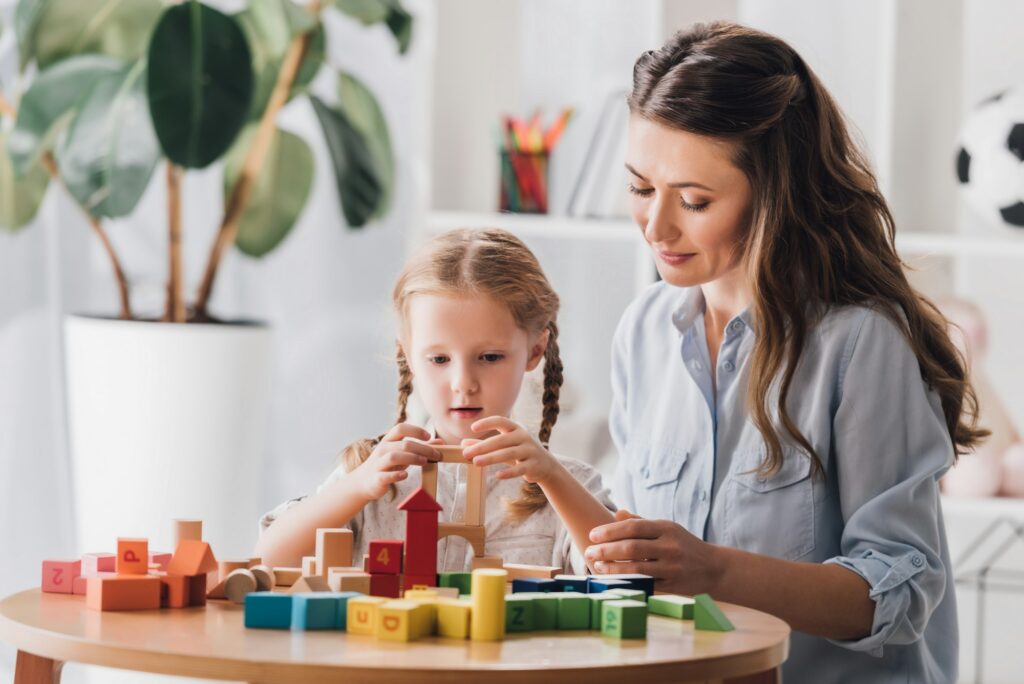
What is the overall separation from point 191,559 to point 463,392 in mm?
406

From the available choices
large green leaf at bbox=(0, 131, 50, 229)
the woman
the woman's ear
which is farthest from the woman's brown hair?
large green leaf at bbox=(0, 131, 50, 229)

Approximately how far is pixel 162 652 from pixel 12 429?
2.13 metres

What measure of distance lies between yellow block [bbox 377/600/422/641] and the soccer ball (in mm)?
1909

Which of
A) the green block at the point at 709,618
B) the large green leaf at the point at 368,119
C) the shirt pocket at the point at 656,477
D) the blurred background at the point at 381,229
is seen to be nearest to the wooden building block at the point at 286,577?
the green block at the point at 709,618

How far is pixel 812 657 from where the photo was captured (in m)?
1.52

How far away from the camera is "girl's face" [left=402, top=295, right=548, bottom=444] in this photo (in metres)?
1.49

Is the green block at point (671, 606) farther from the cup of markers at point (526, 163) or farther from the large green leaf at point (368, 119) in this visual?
the large green leaf at point (368, 119)

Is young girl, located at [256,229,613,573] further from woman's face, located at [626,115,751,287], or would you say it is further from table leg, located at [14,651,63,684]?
table leg, located at [14,651,63,684]

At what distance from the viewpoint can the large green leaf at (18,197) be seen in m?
2.75

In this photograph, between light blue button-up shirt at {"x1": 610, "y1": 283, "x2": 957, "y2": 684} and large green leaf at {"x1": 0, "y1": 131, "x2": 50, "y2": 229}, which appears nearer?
light blue button-up shirt at {"x1": 610, "y1": 283, "x2": 957, "y2": 684}

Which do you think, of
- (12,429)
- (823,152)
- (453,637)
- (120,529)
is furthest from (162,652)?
(12,429)

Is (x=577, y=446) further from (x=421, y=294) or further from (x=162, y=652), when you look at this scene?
(x=162, y=652)

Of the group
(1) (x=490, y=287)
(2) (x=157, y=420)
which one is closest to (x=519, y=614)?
(1) (x=490, y=287)

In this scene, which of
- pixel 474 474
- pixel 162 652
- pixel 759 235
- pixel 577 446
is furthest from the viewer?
pixel 577 446
